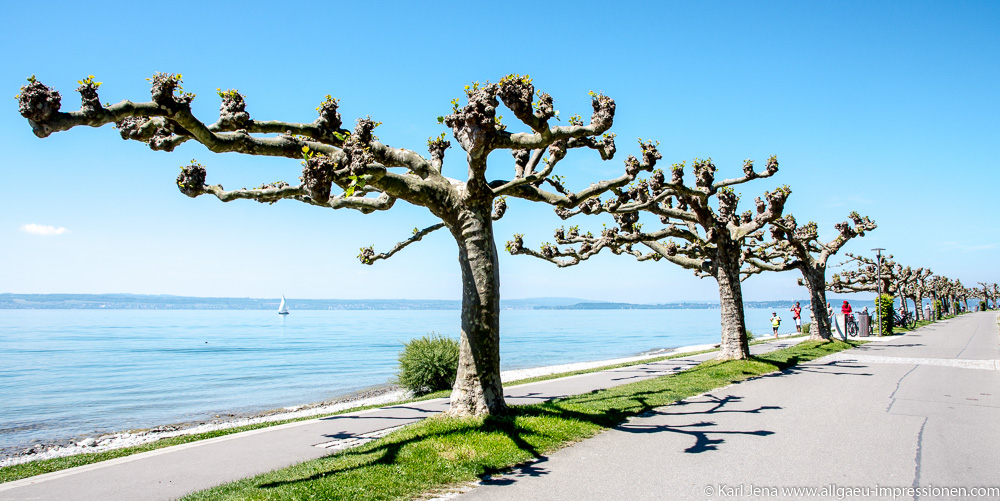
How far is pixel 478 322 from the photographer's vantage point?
8672 mm

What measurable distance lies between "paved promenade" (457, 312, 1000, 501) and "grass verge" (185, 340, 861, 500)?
13.6 inches

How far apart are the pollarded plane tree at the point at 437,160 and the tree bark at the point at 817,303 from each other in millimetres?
20915

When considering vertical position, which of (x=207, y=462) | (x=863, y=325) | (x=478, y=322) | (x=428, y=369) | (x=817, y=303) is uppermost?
(x=817, y=303)

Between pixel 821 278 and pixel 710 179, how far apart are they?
591 inches

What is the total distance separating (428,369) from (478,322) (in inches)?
331

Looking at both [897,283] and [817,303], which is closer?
[817,303]

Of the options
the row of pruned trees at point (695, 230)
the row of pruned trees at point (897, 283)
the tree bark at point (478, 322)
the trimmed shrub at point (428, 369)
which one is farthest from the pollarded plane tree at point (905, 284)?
the tree bark at point (478, 322)

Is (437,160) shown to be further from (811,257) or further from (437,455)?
(811,257)

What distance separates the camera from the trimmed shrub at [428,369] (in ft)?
54.3

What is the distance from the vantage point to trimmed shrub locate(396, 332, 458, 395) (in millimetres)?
Result: 16547

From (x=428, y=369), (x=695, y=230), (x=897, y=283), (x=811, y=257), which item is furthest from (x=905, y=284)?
(x=428, y=369)

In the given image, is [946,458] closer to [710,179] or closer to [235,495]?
[235,495]

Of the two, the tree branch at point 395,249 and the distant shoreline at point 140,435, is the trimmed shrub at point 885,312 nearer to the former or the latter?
the distant shoreline at point 140,435

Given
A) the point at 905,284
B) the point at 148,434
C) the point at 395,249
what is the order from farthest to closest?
1. the point at 905,284
2. the point at 148,434
3. the point at 395,249
